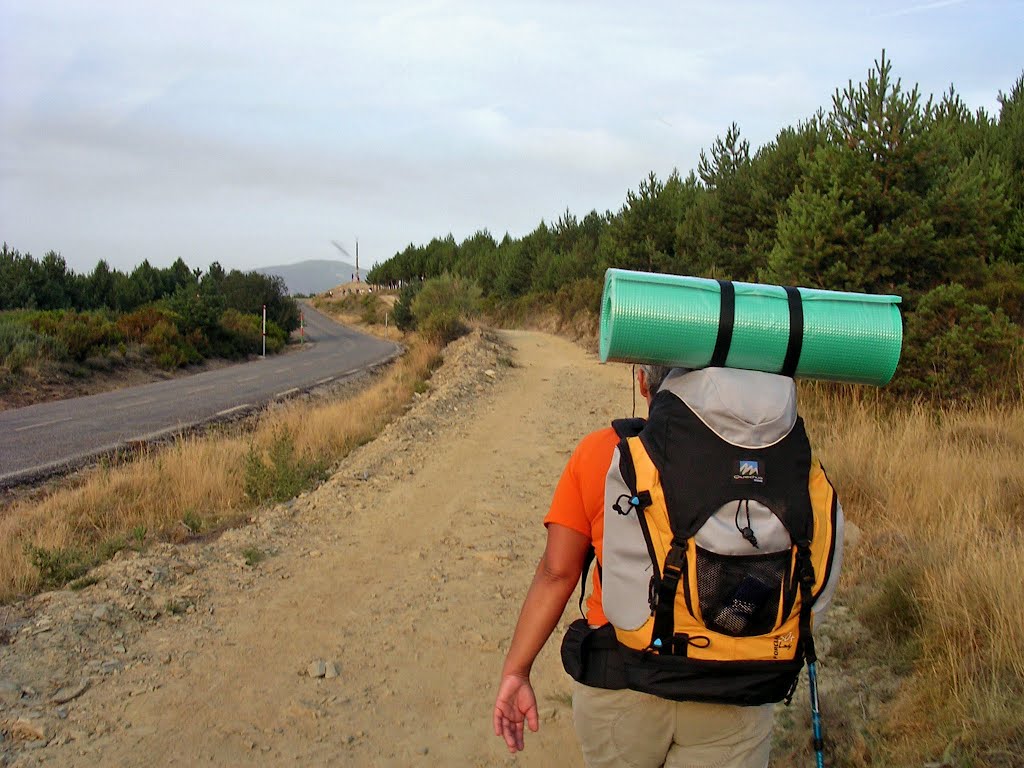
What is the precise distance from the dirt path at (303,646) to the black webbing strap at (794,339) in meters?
2.31

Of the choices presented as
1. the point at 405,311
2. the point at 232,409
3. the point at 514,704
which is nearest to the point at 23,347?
the point at 232,409

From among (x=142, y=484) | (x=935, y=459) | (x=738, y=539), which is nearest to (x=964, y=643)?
(x=738, y=539)

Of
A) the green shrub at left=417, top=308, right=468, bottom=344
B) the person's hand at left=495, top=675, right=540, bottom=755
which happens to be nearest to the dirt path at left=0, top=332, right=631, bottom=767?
the person's hand at left=495, top=675, right=540, bottom=755

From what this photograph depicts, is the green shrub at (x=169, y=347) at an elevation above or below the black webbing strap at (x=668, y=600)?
below

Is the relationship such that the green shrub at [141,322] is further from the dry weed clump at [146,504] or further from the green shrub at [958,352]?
the green shrub at [958,352]

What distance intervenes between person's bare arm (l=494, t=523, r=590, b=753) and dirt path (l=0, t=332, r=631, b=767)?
5.24 feet

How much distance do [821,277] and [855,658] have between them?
7495mm

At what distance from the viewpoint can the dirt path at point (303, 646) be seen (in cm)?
360

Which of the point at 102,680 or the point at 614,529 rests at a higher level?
the point at 614,529

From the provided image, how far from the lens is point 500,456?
9.58 m

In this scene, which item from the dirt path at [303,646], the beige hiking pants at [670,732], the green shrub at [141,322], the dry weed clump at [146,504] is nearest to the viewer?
the beige hiking pants at [670,732]

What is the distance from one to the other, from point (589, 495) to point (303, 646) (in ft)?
10.1

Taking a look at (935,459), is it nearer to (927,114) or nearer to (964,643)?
(964,643)

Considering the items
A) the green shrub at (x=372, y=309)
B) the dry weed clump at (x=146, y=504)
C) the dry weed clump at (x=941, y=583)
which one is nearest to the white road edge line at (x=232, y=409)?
the dry weed clump at (x=146, y=504)
